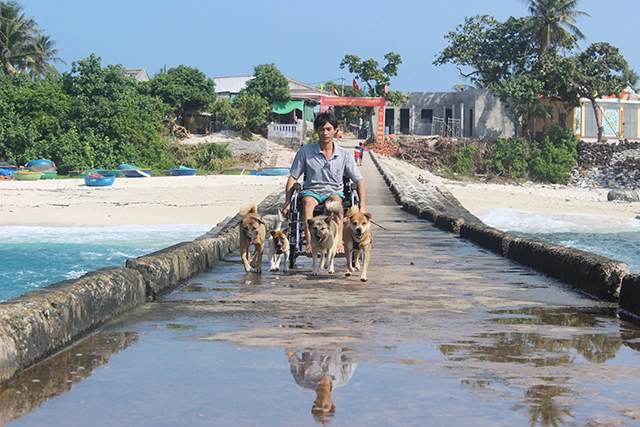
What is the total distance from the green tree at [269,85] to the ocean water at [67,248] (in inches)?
1292

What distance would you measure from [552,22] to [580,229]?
91.2 ft

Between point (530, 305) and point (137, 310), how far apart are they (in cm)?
318

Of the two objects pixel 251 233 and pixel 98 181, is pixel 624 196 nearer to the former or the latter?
pixel 98 181

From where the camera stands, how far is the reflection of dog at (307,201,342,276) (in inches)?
310

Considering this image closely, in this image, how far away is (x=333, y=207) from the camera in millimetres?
8211

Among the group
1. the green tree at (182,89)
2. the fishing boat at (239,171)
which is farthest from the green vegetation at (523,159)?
the green tree at (182,89)

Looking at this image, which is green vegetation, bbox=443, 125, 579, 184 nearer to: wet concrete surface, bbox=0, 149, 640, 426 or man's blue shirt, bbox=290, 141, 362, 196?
man's blue shirt, bbox=290, 141, 362, 196

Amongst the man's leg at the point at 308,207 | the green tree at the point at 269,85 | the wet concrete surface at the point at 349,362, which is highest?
the green tree at the point at 269,85

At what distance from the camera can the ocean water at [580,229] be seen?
24.9 m

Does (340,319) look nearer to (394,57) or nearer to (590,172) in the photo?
(590,172)

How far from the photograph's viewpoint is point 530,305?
6695 mm

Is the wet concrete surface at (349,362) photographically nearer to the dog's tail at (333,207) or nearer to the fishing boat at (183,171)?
the dog's tail at (333,207)

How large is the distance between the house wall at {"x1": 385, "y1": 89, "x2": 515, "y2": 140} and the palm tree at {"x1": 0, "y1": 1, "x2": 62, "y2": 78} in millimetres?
27252

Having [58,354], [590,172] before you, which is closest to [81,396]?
[58,354]
